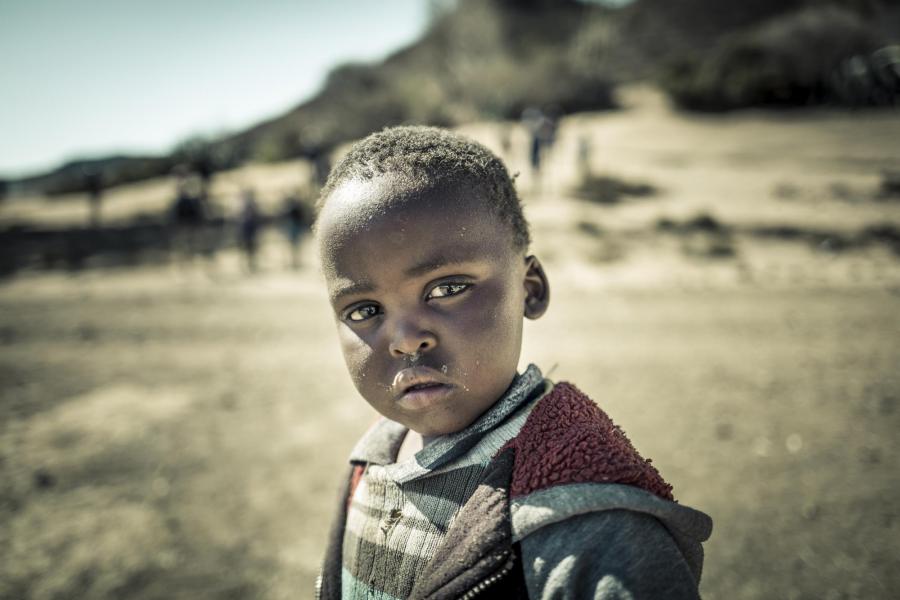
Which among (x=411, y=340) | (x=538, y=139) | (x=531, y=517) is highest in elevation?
(x=538, y=139)

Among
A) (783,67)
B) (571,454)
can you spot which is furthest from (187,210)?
(783,67)

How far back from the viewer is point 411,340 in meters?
1.12

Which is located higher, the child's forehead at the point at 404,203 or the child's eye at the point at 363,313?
the child's forehead at the point at 404,203

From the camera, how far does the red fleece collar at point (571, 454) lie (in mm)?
972

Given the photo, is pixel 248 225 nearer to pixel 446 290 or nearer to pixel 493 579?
pixel 446 290

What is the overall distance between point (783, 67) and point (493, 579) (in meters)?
29.2

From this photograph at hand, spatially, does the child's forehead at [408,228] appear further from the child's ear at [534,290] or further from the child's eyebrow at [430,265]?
the child's ear at [534,290]

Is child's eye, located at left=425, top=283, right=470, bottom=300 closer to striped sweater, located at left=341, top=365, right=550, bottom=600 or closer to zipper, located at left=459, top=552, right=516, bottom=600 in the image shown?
striped sweater, located at left=341, top=365, right=550, bottom=600

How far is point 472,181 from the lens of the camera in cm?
123

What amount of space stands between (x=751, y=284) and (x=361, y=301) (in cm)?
845

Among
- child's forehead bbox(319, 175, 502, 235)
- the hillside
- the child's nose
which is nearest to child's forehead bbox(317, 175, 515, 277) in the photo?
child's forehead bbox(319, 175, 502, 235)

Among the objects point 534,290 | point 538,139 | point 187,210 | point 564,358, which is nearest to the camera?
A: point 534,290

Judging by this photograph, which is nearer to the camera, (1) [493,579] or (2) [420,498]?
(1) [493,579]

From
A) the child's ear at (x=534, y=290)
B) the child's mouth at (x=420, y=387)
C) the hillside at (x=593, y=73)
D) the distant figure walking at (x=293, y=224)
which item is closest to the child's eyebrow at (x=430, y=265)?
the child's mouth at (x=420, y=387)
